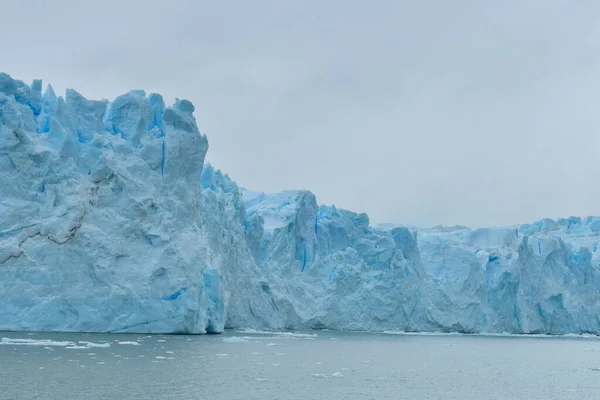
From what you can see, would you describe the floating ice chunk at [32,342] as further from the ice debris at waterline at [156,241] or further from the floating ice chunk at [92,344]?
the ice debris at waterline at [156,241]

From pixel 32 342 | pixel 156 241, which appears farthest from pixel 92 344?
pixel 156 241

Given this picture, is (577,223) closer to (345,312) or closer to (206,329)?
(345,312)

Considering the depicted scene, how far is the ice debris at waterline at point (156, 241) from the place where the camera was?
20.1 m

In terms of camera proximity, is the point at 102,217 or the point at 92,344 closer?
the point at 92,344

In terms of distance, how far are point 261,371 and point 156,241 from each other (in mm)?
7694

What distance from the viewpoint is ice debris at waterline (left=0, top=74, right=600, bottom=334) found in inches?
790

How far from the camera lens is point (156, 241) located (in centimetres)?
2161

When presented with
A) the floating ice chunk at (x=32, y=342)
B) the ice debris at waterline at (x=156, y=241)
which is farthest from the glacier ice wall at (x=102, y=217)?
the floating ice chunk at (x=32, y=342)

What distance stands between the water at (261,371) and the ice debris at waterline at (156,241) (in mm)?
1218

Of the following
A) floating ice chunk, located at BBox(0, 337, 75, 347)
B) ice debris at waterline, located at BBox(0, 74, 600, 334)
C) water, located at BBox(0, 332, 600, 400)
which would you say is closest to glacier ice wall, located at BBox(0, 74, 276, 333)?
ice debris at waterline, located at BBox(0, 74, 600, 334)

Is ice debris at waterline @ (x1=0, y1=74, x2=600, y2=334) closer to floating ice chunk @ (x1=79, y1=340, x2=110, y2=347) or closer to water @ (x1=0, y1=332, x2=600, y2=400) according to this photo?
water @ (x1=0, y1=332, x2=600, y2=400)

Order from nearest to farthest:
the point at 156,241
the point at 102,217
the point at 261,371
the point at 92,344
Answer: the point at 261,371 < the point at 92,344 < the point at 102,217 < the point at 156,241

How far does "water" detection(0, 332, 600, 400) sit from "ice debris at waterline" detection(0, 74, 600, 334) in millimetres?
1218

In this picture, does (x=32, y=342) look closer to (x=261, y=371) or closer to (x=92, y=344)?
(x=92, y=344)
